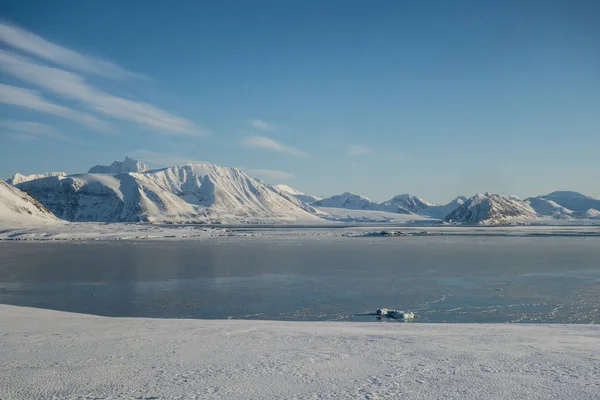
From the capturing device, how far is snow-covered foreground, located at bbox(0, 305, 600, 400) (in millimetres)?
8391

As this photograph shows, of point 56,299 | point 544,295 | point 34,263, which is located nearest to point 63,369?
point 56,299

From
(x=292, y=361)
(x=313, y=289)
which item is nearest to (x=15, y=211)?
(x=313, y=289)

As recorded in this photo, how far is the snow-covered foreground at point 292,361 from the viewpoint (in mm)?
8391

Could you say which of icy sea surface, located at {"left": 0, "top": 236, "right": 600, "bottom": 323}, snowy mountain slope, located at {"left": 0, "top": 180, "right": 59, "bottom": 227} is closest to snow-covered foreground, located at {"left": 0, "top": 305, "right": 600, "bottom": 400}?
icy sea surface, located at {"left": 0, "top": 236, "right": 600, "bottom": 323}

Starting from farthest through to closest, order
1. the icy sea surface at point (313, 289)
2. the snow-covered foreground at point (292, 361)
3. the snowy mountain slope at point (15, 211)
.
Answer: the snowy mountain slope at point (15, 211) < the icy sea surface at point (313, 289) < the snow-covered foreground at point (292, 361)

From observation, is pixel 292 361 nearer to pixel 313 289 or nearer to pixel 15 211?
pixel 313 289

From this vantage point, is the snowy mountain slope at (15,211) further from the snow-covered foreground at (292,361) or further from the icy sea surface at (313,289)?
the snow-covered foreground at (292,361)

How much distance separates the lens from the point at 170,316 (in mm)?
18688

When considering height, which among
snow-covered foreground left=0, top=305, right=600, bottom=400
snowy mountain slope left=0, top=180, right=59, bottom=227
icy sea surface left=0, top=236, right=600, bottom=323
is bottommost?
icy sea surface left=0, top=236, right=600, bottom=323

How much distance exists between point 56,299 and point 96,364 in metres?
14.8

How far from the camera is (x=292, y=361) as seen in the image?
10.3 metres

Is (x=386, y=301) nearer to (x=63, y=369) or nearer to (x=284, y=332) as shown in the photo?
(x=284, y=332)

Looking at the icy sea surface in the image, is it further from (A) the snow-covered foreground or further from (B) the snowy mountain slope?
(B) the snowy mountain slope

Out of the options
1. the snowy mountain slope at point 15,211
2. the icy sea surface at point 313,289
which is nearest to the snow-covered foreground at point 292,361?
the icy sea surface at point 313,289
